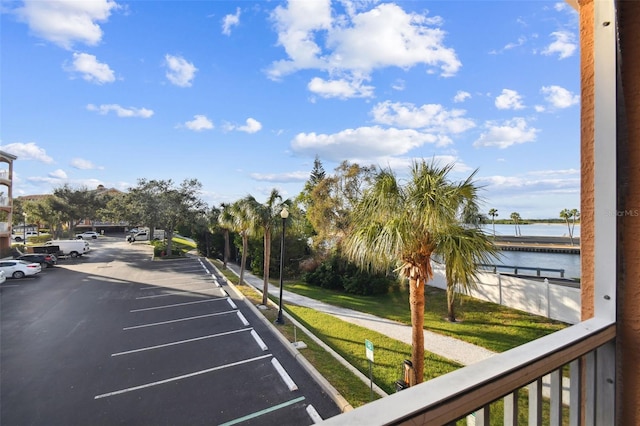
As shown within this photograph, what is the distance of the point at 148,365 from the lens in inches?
279

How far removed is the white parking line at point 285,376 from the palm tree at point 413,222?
93.0 inches

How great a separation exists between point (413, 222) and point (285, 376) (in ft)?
13.8

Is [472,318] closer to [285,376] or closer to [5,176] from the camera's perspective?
[285,376]

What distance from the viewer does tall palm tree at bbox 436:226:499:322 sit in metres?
4.80

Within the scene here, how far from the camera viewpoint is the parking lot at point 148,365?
5336 millimetres

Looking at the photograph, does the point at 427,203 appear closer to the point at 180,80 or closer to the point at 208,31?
the point at 208,31

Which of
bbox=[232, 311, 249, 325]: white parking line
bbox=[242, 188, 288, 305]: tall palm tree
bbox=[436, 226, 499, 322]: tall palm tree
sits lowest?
bbox=[232, 311, 249, 325]: white parking line

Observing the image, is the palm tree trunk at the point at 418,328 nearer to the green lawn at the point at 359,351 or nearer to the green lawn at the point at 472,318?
the green lawn at the point at 359,351

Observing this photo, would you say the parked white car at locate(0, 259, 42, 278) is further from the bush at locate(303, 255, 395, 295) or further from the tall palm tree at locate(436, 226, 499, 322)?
the tall palm tree at locate(436, 226, 499, 322)

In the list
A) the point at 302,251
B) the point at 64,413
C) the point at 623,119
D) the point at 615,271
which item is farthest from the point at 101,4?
the point at 302,251

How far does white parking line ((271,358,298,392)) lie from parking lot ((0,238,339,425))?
0.07ft

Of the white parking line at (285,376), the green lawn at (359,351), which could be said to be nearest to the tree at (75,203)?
the green lawn at (359,351)

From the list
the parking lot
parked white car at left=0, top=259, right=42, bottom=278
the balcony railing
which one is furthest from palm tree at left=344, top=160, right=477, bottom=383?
Result: parked white car at left=0, top=259, right=42, bottom=278

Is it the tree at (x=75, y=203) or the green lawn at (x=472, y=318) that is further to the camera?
the tree at (x=75, y=203)
